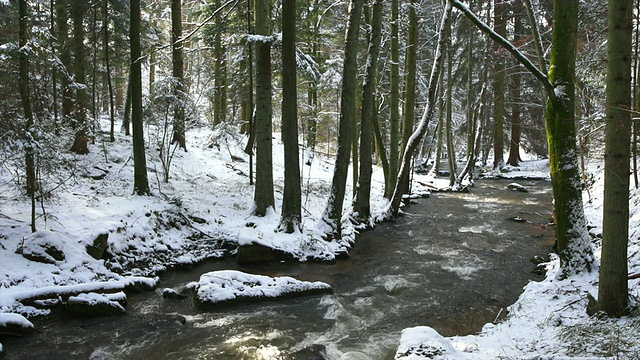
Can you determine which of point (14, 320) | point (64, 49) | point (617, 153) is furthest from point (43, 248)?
Result: point (64, 49)

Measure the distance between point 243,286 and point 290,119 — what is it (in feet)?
13.9

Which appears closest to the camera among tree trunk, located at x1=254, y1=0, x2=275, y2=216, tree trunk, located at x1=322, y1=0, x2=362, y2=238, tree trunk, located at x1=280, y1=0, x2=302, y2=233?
tree trunk, located at x1=280, y1=0, x2=302, y2=233

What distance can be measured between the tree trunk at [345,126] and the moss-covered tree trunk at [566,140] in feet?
17.4

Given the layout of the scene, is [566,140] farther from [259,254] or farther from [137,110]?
[137,110]

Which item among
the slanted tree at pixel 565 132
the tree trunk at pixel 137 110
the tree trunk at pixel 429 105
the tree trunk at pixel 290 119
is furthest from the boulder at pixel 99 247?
the tree trunk at pixel 429 105

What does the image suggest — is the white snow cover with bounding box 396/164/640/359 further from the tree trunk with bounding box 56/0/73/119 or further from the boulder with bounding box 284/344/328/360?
the tree trunk with bounding box 56/0/73/119

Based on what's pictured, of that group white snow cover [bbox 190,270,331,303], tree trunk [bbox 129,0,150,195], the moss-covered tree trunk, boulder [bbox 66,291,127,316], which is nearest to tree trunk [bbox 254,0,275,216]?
tree trunk [bbox 129,0,150,195]

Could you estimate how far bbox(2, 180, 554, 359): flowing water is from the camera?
18.5 feet

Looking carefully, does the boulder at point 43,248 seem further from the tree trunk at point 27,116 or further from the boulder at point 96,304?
the boulder at point 96,304

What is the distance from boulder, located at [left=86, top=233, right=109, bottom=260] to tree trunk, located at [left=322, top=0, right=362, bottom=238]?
524cm

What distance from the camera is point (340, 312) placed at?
22.7ft

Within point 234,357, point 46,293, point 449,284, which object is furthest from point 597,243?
point 46,293

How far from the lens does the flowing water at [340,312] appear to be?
562cm

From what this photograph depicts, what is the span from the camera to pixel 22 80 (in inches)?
317
